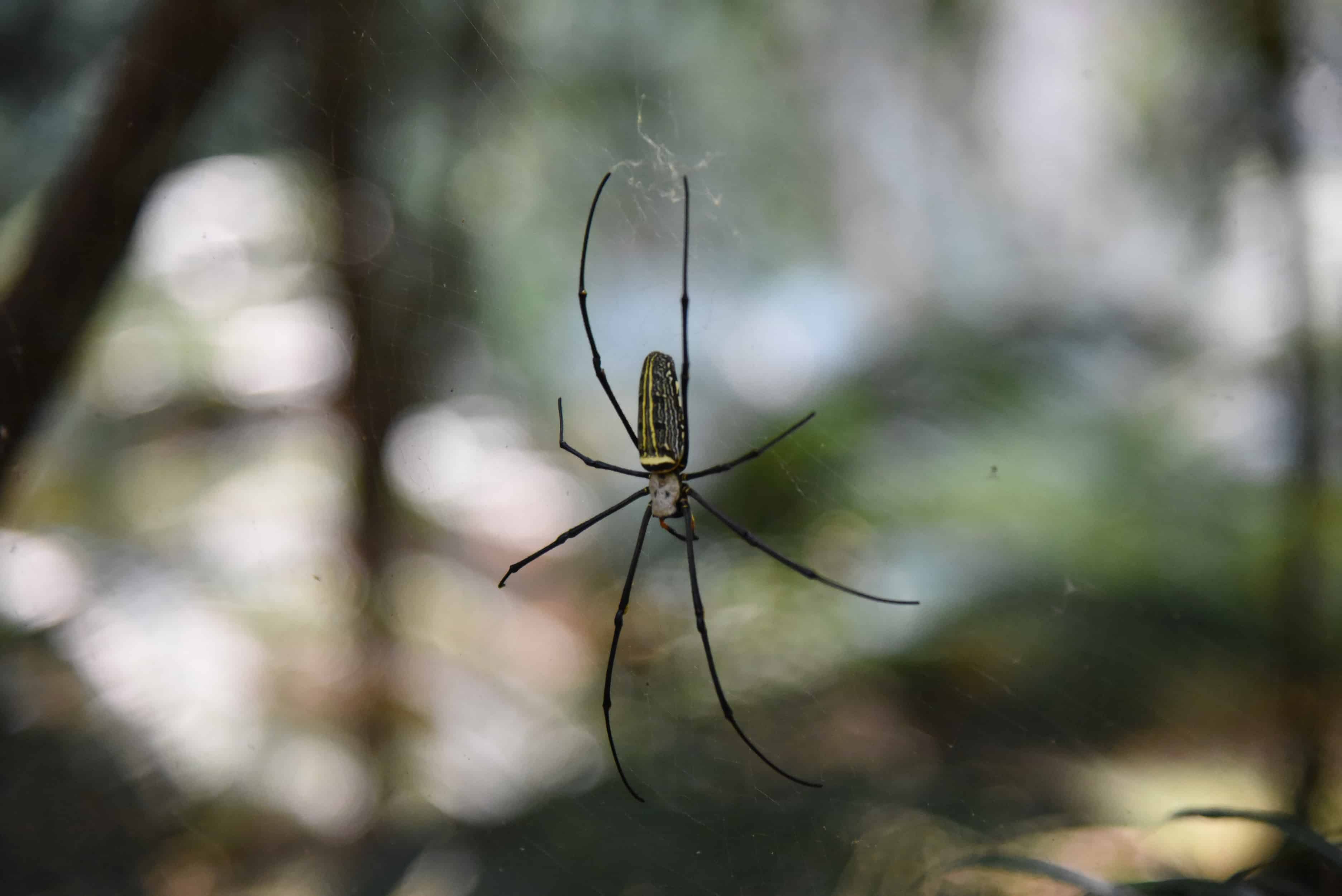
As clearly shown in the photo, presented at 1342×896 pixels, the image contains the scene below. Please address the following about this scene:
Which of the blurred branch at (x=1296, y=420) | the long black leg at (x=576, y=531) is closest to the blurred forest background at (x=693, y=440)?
the blurred branch at (x=1296, y=420)

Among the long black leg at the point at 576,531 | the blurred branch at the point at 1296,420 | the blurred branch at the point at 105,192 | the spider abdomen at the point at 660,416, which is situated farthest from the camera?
the blurred branch at the point at 1296,420

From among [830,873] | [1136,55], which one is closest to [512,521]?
[830,873]

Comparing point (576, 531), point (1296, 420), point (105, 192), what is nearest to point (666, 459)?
point (576, 531)

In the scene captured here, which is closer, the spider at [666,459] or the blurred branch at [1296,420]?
the spider at [666,459]

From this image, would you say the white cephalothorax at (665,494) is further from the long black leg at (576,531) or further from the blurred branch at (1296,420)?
the blurred branch at (1296,420)

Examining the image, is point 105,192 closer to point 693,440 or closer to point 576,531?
point 576,531

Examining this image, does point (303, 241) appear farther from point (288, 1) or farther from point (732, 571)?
point (732, 571)

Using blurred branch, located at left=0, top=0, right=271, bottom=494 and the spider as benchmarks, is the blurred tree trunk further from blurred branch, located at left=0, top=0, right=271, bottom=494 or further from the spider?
the spider

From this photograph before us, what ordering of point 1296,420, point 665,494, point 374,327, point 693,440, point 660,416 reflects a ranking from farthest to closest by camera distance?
point 693,440, point 374,327, point 1296,420, point 665,494, point 660,416
